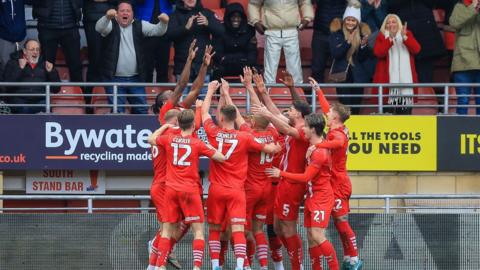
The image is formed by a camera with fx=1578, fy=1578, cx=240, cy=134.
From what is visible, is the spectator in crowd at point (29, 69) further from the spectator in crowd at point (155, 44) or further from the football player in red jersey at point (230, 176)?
the football player in red jersey at point (230, 176)

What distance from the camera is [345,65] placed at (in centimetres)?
2553

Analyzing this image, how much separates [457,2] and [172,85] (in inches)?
200

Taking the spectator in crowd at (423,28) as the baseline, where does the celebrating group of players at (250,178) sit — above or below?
below

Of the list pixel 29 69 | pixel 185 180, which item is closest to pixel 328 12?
pixel 29 69

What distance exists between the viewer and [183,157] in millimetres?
20406

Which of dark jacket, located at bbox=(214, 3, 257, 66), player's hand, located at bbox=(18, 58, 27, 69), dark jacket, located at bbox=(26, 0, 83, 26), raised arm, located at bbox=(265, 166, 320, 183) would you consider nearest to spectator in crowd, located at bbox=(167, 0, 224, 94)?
dark jacket, located at bbox=(214, 3, 257, 66)

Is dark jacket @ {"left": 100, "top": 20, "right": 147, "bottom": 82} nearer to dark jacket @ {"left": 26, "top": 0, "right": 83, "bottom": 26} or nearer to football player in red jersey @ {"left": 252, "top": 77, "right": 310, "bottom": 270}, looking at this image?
dark jacket @ {"left": 26, "top": 0, "right": 83, "bottom": 26}

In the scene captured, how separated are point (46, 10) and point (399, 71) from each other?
18.8ft

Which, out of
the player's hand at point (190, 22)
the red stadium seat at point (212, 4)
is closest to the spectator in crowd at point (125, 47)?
the player's hand at point (190, 22)

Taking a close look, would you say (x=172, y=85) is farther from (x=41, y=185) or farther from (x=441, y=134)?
(x=441, y=134)

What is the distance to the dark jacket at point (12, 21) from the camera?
2550 centimetres

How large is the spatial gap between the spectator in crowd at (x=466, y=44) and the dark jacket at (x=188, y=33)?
377 centimetres

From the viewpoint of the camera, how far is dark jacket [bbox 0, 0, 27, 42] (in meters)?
25.5

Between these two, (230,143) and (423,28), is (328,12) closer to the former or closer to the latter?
(423,28)
